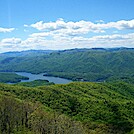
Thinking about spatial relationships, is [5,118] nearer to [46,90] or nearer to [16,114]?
[16,114]

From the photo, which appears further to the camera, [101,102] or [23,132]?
[101,102]

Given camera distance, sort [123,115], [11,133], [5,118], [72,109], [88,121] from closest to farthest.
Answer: [11,133]
[5,118]
[88,121]
[123,115]
[72,109]

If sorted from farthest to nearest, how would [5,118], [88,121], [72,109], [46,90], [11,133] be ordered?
1. [46,90]
2. [72,109]
3. [88,121]
4. [5,118]
5. [11,133]

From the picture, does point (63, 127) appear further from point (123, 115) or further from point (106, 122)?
point (123, 115)

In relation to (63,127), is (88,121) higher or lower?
lower

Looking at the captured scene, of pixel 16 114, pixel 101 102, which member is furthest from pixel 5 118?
pixel 101 102

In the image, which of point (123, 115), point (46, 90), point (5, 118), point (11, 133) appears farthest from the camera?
point (46, 90)

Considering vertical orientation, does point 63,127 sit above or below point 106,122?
above

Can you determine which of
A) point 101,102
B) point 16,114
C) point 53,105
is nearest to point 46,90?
point 53,105

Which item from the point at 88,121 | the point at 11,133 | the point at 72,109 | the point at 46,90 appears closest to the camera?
the point at 11,133
